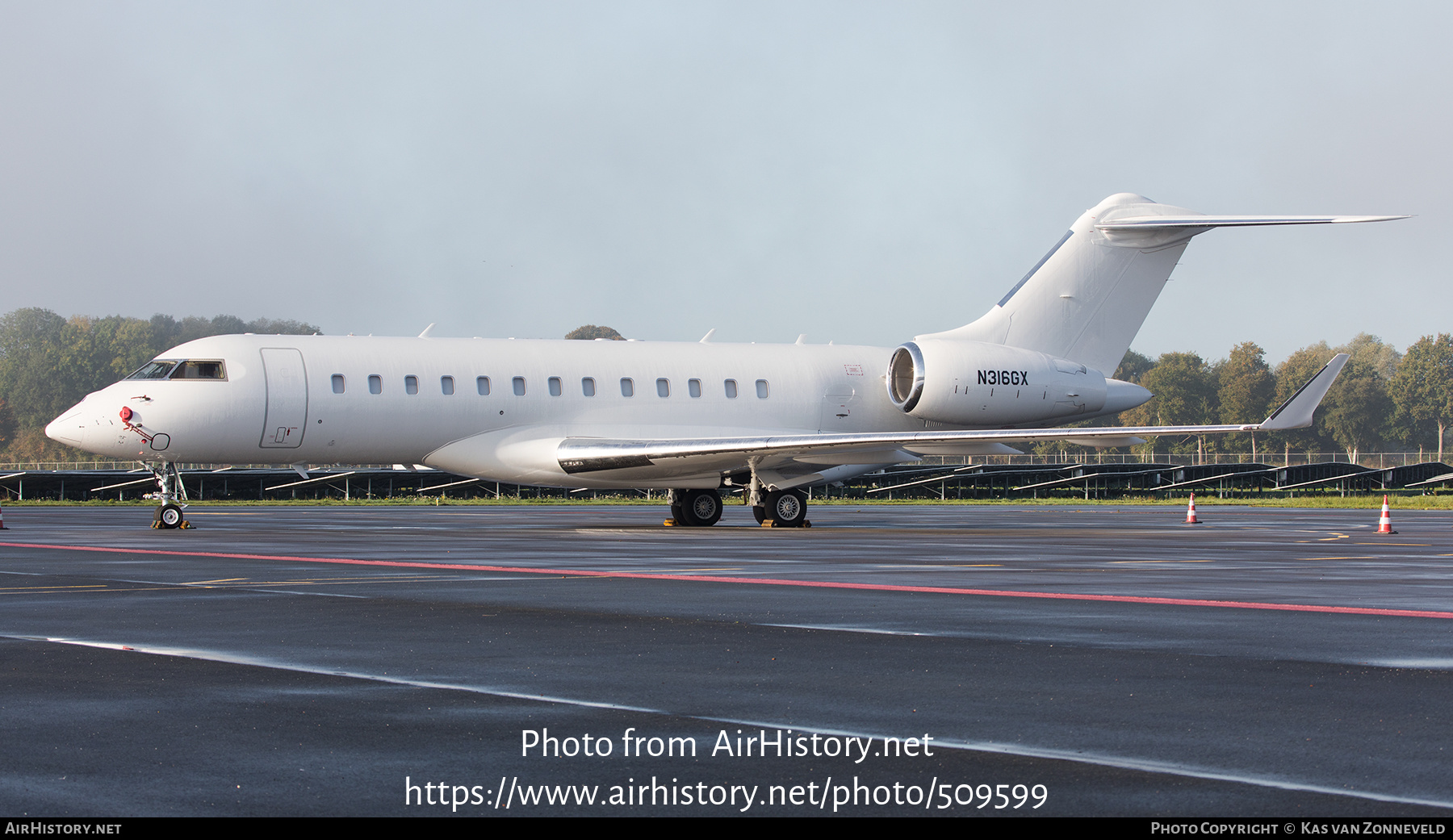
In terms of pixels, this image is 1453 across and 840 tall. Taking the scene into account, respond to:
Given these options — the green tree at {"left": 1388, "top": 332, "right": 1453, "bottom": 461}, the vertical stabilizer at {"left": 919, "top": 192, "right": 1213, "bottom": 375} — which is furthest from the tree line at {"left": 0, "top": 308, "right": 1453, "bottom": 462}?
the vertical stabilizer at {"left": 919, "top": 192, "right": 1213, "bottom": 375}

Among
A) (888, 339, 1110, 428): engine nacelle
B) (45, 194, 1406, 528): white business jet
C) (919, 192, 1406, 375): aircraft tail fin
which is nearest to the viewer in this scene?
(45, 194, 1406, 528): white business jet

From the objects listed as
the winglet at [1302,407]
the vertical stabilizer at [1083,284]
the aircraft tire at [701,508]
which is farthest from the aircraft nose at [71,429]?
the winglet at [1302,407]

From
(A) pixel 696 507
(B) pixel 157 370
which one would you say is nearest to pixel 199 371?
(B) pixel 157 370

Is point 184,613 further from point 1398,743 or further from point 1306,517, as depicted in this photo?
point 1306,517

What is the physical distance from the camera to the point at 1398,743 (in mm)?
5637

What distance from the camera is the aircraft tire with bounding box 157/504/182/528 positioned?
83.7 ft

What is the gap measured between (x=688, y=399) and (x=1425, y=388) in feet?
383

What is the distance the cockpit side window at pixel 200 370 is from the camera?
83.1ft

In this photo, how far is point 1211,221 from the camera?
29.4 meters

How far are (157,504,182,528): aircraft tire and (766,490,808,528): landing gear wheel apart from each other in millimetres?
11048

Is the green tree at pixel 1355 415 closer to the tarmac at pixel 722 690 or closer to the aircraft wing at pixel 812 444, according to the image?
the aircraft wing at pixel 812 444

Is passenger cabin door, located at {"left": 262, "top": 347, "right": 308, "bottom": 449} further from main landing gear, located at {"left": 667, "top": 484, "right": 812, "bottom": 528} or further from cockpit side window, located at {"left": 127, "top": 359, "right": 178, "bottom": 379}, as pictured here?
main landing gear, located at {"left": 667, "top": 484, "right": 812, "bottom": 528}

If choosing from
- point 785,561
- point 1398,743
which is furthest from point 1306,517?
point 1398,743
